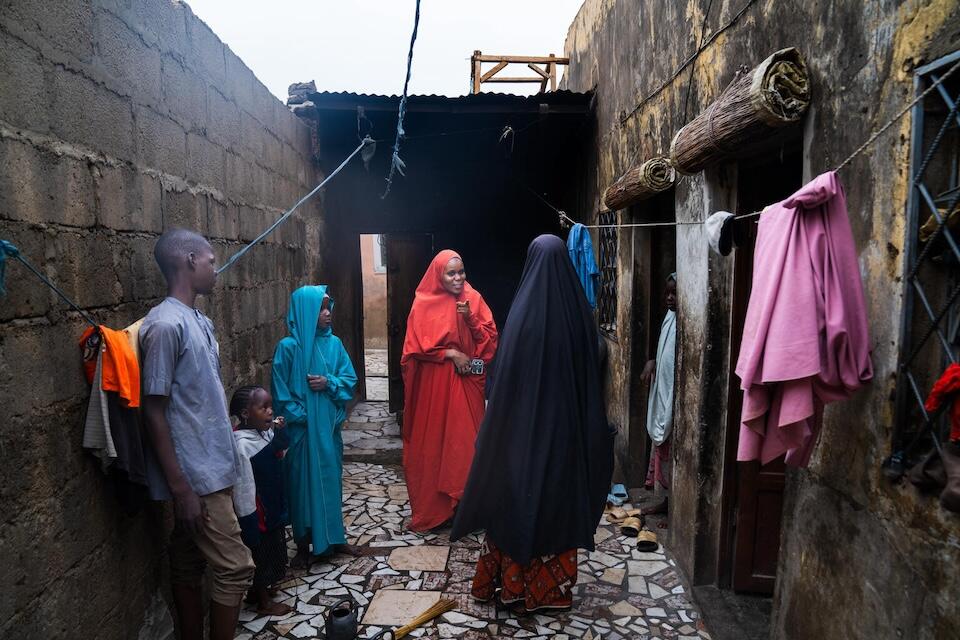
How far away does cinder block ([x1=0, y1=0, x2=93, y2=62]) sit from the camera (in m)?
1.86

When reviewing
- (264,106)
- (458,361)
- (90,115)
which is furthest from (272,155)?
(90,115)

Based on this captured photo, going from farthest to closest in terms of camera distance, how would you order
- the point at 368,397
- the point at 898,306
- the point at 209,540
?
the point at 368,397, the point at 209,540, the point at 898,306

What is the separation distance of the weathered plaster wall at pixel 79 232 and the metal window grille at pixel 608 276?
383cm

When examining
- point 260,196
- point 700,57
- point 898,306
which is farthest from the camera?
point 260,196

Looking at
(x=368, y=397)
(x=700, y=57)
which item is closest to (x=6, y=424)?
(x=700, y=57)

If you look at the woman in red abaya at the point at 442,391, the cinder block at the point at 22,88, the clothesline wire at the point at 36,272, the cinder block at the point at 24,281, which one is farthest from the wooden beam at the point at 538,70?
the cinder block at the point at 24,281

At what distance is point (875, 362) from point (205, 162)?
3.39m

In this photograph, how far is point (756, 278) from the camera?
2113 mm

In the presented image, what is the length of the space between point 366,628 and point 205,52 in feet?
11.0

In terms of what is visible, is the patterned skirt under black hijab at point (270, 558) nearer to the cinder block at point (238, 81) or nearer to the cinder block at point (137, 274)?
the cinder block at point (137, 274)

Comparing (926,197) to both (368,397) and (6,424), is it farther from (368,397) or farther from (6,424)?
(368,397)

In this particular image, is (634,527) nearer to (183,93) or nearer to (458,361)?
(458,361)

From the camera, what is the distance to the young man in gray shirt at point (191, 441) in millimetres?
2281

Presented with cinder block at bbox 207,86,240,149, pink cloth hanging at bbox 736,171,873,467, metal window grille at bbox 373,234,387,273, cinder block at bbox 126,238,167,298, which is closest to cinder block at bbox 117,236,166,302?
cinder block at bbox 126,238,167,298
